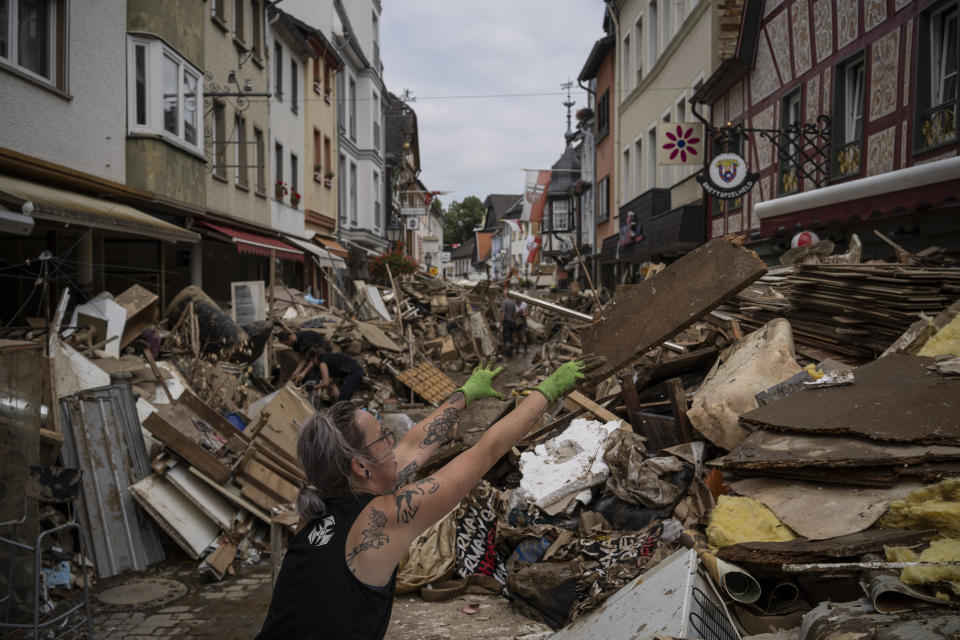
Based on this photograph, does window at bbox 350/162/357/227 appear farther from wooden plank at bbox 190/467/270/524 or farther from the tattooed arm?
the tattooed arm

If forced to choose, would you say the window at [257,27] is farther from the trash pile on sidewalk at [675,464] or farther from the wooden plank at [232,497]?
the wooden plank at [232,497]

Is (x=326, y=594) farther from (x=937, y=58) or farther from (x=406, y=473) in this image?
(x=937, y=58)

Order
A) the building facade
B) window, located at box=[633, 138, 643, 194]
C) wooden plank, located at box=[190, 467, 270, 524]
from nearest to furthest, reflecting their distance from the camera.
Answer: wooden plank, located at box=[190, 467, 270, 524]
the building facade
window, located at box=[633, 138, 643, 194]

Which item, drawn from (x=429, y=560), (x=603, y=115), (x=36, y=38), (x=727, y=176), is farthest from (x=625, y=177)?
(x=429, y=560)

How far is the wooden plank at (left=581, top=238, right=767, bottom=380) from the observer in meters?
3.81

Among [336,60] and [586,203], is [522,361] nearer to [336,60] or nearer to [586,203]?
[336,60]

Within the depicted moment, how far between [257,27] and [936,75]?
15.8 metres

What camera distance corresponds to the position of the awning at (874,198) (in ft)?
23.1

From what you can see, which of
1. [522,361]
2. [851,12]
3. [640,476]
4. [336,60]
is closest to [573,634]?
[640,476]

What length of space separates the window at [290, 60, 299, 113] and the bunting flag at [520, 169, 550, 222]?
16.2m

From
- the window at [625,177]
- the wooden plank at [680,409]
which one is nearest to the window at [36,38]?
the wooden plank at [680,409]

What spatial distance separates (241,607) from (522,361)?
1455 cm

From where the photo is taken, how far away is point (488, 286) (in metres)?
24.8

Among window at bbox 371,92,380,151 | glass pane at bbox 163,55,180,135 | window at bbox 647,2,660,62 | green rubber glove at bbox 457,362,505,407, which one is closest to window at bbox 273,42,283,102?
glass pane at bbox 163,55,180,135
